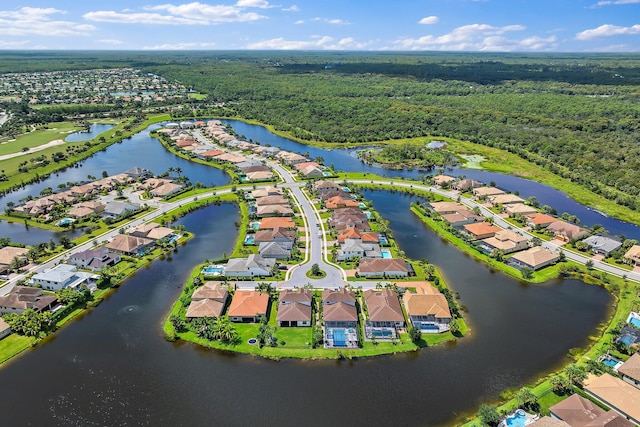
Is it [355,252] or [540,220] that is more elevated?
[540,220]

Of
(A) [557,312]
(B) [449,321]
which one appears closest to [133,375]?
(B) [449,321]

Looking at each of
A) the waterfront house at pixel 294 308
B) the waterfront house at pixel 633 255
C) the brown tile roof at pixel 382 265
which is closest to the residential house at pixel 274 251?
the waterfront house at pixel 294 308

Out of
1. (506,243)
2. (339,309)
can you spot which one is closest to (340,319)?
(339,309)

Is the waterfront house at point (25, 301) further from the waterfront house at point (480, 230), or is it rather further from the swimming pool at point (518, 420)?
the waterfront house at point (480, 230)

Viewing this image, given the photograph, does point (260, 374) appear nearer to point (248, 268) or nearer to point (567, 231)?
point (248, 268)

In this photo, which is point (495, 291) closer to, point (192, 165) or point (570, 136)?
point (192, 165)

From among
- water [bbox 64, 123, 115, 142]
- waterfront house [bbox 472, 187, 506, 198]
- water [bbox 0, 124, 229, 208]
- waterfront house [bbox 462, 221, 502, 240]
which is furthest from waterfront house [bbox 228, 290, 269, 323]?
water [bbox 64, 123, 115, 142]
